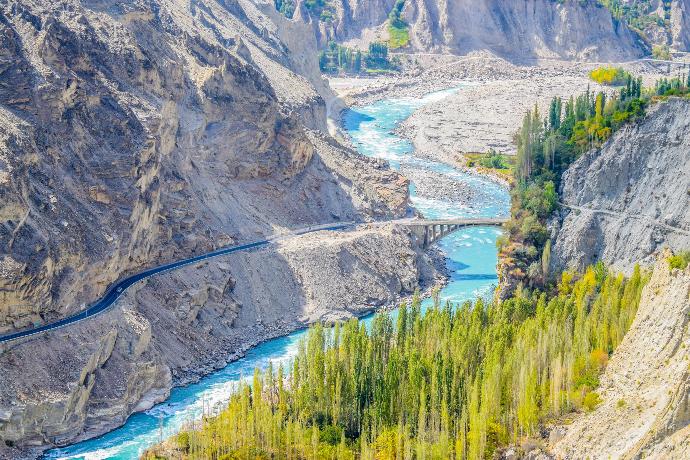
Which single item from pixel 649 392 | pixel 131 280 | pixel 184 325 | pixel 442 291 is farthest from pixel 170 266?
pixel 649 392

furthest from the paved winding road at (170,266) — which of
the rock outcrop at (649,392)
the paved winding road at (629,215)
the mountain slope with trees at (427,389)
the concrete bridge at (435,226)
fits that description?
the rock outcrop at (649,392)

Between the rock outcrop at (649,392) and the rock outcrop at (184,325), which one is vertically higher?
the rock outcrop at (649,392)

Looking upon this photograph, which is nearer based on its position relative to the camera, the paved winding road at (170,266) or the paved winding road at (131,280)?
the paved winding road at (131,280)

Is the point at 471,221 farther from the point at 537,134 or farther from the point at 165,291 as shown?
the point at 165,291

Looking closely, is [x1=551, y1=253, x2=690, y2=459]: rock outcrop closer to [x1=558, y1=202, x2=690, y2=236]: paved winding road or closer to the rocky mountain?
[x1=558, y1=202, x2=690, y2=236]: paved winding road

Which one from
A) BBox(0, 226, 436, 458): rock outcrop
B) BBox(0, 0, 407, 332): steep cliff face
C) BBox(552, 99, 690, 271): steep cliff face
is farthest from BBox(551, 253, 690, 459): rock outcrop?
BBox(0, 0, 407, 332): steep cliff face

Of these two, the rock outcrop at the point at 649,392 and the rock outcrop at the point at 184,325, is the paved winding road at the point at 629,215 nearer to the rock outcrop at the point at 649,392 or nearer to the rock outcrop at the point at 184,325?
the rock outcrop at the point at 184,325

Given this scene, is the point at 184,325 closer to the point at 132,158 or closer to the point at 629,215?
the point at 132,158
